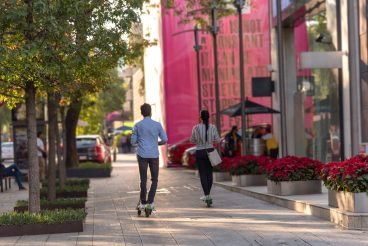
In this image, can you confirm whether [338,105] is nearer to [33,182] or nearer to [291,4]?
[291,4]

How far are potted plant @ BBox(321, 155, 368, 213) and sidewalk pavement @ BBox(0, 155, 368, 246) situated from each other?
1.27 ft

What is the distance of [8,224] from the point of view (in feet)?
32.1

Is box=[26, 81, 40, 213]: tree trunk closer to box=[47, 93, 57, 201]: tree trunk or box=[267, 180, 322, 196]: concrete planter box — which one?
box=[47, 93, 57, 201]: tree trunk

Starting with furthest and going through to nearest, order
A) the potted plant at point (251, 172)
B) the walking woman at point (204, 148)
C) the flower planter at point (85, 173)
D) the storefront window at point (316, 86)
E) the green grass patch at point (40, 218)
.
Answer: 1. the flower planter at point (85, 173)
2. the storefront window at point (316, 86)
3. the potted plant at point (251, 172)
4. the walking woman at point (204, 148)
5. the green grass patch at point (40, 218)

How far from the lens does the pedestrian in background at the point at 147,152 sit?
38.5ft

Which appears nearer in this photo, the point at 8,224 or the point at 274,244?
the point at 274,244

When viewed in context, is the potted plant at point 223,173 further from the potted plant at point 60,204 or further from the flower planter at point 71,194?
the potted plant at point 60,204

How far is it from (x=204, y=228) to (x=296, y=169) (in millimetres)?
3834

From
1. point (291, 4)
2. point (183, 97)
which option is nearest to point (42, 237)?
point (291, 4)

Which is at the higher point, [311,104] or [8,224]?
[311,104]

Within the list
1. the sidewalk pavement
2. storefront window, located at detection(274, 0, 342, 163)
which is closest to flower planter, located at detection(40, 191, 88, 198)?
the sidewalk pavement

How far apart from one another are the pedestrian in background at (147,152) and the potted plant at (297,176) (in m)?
2.71

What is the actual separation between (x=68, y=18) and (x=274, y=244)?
4.32m

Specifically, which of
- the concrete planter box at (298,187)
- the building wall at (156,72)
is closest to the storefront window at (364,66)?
the concrete planter box at (298,187)
